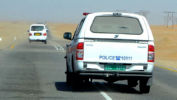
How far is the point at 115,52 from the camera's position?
12203 millimetres

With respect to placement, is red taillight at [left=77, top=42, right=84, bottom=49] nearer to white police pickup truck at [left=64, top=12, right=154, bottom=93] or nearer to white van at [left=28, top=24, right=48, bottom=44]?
white police pickup truck at [left=64, top=12, right=154, bottom=93]

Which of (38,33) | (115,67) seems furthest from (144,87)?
(38,33)

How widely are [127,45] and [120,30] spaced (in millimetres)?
546

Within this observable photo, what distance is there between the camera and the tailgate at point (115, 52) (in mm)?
12195

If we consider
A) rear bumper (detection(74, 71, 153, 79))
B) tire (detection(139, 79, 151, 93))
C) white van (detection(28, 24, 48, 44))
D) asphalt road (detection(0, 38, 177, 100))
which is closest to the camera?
asphalt road (detection(0, 38, 177, 100))

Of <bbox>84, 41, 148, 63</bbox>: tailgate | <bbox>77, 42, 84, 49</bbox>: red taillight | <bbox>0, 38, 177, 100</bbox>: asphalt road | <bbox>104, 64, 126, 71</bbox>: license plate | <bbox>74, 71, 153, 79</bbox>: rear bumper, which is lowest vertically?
<bbox>0, 38, 177, 100</bbox>: asphalt road

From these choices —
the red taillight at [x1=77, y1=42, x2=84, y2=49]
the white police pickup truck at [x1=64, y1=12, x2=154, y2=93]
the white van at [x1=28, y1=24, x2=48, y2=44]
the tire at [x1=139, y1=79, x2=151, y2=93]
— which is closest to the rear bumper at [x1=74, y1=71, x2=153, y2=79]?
the white police pickup truck at [x1=64, y1=12, x2=154, y2=93]

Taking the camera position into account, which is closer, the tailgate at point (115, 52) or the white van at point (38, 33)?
the tailgate at point (115, 52)

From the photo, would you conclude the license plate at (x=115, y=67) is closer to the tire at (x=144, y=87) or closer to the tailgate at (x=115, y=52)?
the tailgate at (x=115, y=52)

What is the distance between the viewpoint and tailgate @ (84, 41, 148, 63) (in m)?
12.2

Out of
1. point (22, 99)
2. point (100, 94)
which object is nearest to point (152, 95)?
point (100, 94)

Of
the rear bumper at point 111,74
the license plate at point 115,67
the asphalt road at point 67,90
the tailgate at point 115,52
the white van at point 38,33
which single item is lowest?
the white van at point 38,33

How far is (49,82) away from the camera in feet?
51.2

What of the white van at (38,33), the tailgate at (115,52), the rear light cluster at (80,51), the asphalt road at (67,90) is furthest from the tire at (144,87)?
the white van at (38,33)
